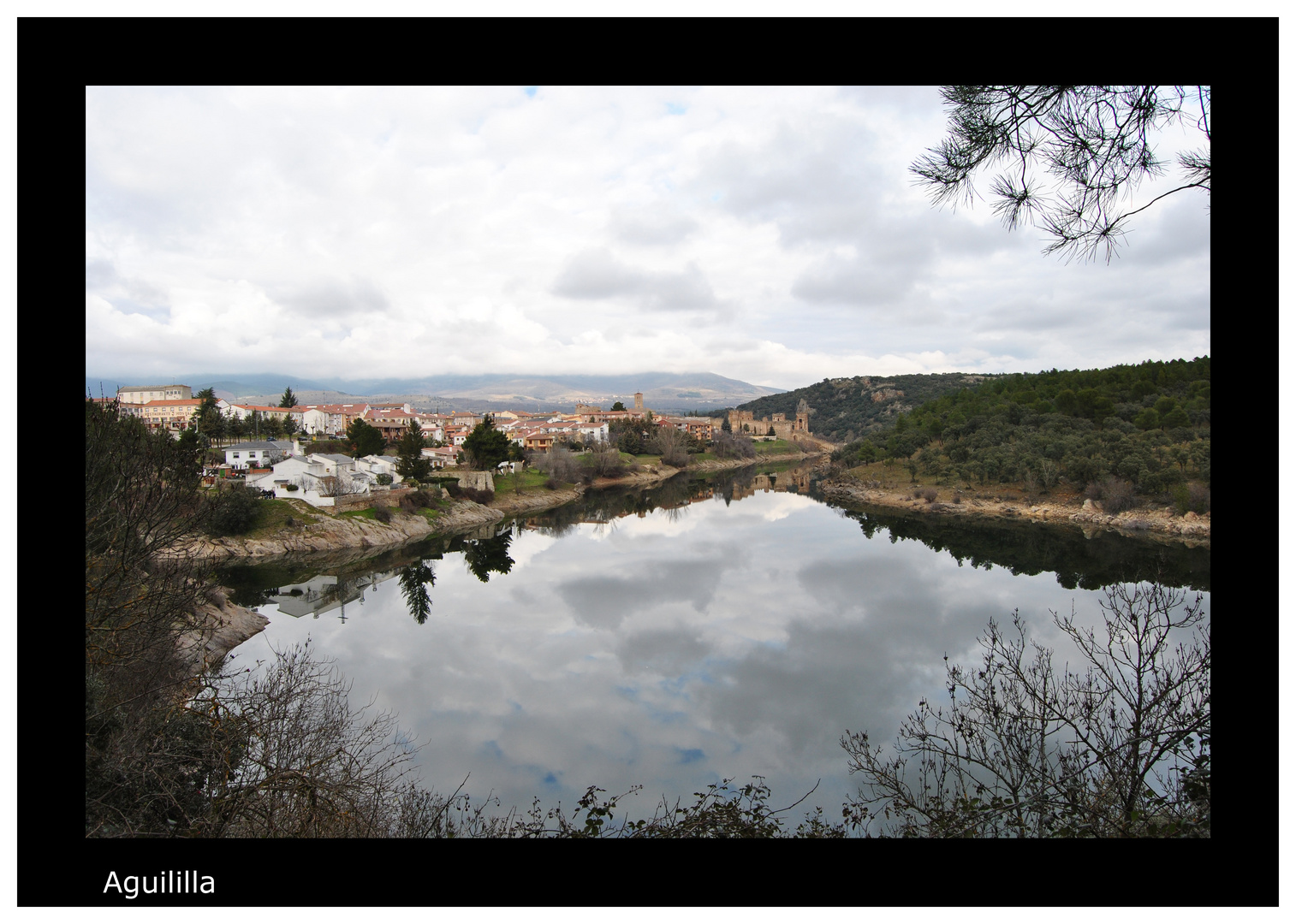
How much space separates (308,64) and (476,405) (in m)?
43.4

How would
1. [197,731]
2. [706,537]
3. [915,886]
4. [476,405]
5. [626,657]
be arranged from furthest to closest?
[476,405]
[706,537]
[626,657]
[197,731]
[915,886]

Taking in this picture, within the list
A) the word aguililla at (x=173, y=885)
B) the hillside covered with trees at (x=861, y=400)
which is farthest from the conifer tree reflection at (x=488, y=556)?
the hillside covered with trees at (x=861, y=400)

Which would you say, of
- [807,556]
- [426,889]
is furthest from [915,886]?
[807,556]

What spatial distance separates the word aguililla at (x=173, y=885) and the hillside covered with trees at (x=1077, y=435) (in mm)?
11238

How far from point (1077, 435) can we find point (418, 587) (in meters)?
15.7

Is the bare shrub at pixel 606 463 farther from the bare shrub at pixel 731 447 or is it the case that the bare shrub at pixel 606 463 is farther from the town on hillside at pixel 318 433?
the bare shrub at pixel 731 447

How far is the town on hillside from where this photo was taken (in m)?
12.9

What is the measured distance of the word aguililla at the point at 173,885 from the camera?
924 mm

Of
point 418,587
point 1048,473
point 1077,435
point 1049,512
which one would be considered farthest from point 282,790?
point 1077,435

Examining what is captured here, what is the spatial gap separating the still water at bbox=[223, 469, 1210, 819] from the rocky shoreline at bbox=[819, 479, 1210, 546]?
28.3 inches

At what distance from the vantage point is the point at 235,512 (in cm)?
1107

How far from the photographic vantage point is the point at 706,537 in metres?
13.9

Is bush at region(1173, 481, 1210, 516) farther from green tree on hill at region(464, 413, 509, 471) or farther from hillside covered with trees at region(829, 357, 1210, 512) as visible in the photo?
green tree on hill at region(464, 413, 509, 471)
